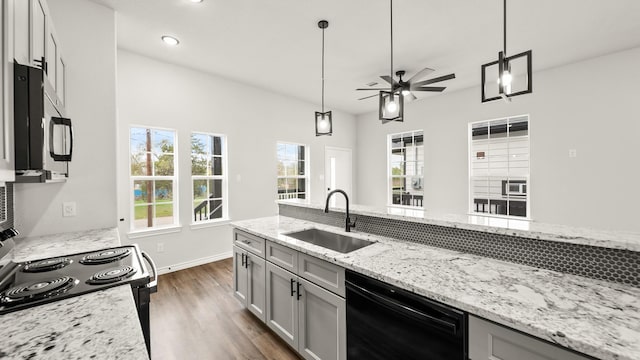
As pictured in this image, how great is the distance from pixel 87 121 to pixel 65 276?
1.73 m

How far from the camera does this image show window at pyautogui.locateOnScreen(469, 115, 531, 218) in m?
4.52

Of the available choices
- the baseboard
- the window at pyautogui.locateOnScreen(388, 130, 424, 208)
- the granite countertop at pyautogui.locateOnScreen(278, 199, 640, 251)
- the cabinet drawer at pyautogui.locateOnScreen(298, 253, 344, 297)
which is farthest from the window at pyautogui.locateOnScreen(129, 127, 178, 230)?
the window at pyautogui.locateOnScreen(388, 130, 424, 208)

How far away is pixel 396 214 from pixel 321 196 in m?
4.26

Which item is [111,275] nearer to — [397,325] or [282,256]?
[282,256]

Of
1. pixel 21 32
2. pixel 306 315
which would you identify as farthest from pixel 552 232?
pixel 21 32

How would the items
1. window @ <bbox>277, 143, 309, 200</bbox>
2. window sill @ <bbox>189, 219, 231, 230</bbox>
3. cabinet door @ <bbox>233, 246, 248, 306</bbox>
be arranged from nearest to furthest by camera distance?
cabinet door @ <bbox>233, 246, 248, 306</bbox>, window sill @ <bbox>189, 219, 231, 230</bbox>, window @ <bbox>277, 143, 309, 200</bbox>

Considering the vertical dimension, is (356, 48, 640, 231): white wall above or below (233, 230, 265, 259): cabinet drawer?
above

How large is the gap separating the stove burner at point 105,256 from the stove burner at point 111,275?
0.65ft

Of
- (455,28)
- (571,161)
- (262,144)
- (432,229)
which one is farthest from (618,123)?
(262,144)

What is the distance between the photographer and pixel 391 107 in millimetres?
2588

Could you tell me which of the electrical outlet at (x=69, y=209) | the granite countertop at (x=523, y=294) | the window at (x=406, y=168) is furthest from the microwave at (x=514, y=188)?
the electrical outlet at (x=69, y=209)

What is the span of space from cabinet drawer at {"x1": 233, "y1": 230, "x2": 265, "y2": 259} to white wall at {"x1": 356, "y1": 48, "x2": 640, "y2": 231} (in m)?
4.30

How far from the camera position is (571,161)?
3918 millimetres

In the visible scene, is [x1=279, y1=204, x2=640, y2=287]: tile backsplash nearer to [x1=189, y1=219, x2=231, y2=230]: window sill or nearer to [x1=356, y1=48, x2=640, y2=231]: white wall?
[x1=189, y1=219, x2=231, y2=230]: window sill
